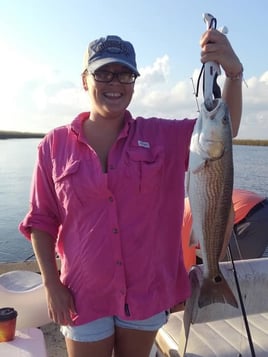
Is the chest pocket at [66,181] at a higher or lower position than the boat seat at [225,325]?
higher

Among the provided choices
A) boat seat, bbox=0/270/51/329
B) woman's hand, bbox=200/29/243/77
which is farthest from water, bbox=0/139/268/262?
woman's hand, bbox=200/29/243/77

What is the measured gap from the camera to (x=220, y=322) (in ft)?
11.2

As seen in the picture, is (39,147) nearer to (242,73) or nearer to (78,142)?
(78,142)

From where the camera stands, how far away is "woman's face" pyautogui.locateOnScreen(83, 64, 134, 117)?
226cm

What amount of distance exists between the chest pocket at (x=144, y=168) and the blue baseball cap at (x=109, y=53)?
1.38 ft

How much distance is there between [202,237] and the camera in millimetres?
2332

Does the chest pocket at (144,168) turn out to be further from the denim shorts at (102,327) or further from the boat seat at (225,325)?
the boat seat at (225,325)

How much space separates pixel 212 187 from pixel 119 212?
0.49 m

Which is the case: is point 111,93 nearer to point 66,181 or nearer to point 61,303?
point 66,181

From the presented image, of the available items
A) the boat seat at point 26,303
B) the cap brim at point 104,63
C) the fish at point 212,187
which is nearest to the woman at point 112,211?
the cap brim at point 104,63

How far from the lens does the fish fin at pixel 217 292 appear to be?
8.07 ft

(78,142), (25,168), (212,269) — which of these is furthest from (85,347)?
(25,168)

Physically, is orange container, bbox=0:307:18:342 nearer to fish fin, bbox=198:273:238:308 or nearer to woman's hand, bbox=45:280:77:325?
woman's hand, bbox=45:280:77:325

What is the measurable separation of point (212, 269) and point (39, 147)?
1181 mm
